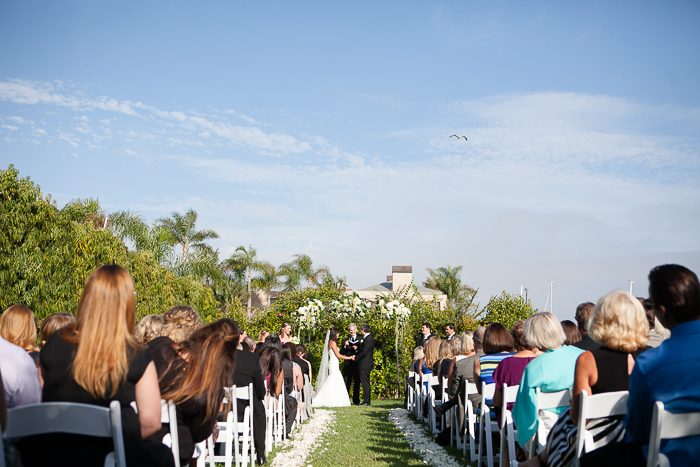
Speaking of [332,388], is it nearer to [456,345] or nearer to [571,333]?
[456,345]

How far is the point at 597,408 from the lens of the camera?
3.18m

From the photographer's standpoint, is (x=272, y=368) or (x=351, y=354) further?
(x=351, y=354)

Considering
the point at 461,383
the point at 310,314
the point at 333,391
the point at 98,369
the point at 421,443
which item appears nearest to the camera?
the point at 98,369

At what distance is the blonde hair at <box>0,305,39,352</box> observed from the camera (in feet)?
15.7

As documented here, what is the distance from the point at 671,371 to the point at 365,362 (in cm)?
1248

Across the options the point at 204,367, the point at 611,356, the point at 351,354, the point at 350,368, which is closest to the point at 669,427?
the point at 611,356

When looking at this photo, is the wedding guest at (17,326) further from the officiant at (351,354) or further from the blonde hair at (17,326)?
the officiant at (351,354)

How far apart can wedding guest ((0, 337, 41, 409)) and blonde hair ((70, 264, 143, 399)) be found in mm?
708

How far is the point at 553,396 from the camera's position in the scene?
3996mm

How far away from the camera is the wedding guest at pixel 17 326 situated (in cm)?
478

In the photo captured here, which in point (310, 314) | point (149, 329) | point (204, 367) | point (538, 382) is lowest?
point (538, 382)

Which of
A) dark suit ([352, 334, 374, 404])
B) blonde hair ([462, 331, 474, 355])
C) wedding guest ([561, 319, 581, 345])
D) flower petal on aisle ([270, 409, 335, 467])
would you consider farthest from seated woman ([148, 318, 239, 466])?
dark suit ([352, 334, 374, 404])

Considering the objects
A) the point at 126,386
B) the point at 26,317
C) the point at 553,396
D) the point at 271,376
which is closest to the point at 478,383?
the point at 553,396

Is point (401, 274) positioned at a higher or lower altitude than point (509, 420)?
higher
